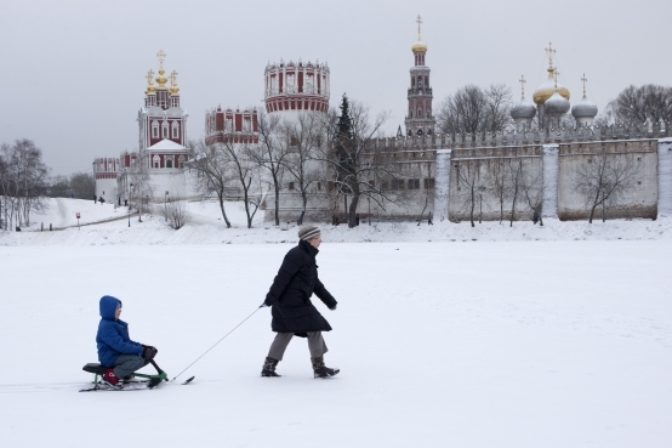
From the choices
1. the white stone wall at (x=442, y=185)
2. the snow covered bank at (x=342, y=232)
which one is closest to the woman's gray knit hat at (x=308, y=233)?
the snow covered bank at (x=342, y=232)

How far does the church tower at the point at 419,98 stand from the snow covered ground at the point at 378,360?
54840 millimetres

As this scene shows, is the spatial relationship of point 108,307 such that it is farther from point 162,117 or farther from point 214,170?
point 162,117

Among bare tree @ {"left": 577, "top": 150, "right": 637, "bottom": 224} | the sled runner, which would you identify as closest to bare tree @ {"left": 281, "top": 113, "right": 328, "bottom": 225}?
bare tree @ {"left": 577, "top": 150, "right": 637, "bottom": 224}

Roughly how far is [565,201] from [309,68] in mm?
18060

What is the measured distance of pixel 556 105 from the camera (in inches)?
2055

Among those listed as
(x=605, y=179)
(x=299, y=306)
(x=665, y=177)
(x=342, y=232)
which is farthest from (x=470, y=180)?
(x=299, y=306)

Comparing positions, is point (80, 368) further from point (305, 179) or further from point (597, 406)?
point (305, 179)

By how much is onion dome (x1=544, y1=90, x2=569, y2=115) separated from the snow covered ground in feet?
114

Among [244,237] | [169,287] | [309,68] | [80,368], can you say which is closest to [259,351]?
[80,368]

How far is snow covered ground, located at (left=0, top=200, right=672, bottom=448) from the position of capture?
6.09 meters

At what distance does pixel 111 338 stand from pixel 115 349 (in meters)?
0.13

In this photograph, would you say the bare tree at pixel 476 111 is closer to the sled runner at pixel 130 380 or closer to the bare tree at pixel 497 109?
the bare tree at pixel 497 109

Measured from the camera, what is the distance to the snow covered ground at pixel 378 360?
609 centimetres

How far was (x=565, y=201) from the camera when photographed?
42.8 m
